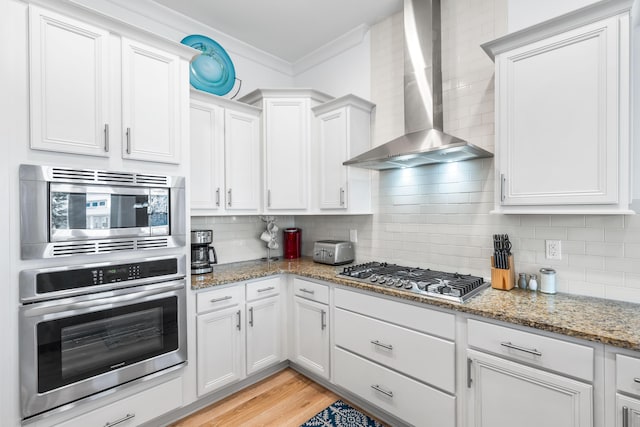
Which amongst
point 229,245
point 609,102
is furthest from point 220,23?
point 609,102

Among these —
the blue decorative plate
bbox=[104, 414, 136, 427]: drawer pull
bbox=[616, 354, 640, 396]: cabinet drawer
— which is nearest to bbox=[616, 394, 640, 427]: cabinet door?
bbox=[616, 354, 640, 396]: cabinet drawer

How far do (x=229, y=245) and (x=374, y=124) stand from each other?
A: 72.1 inches

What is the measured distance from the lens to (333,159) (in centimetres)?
285

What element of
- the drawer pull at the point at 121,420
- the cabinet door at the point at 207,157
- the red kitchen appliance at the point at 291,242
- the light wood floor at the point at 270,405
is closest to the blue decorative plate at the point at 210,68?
the cabinet door at the point at 207,157

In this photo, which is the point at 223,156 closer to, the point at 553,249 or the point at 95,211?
the point at 95,211

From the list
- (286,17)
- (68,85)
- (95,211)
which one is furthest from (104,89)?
(286,17)

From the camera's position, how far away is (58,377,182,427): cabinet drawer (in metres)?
1.78

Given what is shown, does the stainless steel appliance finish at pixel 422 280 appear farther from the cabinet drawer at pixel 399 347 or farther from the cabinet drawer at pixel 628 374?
the cabinet drawer at pixel 628 374

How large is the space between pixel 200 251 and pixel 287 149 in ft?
3.98

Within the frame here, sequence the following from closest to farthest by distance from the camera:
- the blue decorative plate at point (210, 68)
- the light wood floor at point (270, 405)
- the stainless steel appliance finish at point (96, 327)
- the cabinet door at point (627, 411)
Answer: the cabinet door at point (627, 411) < the stainless steel appliance finish at point (96, 327) < the light wood floor at point (270, 405) < the blue decorative plate at point (210, 68)

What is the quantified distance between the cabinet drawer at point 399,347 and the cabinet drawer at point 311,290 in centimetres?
17

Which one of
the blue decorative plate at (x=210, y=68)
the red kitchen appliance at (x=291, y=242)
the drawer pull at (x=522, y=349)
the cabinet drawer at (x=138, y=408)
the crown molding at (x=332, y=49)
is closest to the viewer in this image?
the drawer pull at (x=522, y=349)

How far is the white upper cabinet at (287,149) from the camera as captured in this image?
2.95 m

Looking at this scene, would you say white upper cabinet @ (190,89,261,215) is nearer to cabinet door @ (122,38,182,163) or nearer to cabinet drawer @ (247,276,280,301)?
cabinet door @ (122,38,182,163)
